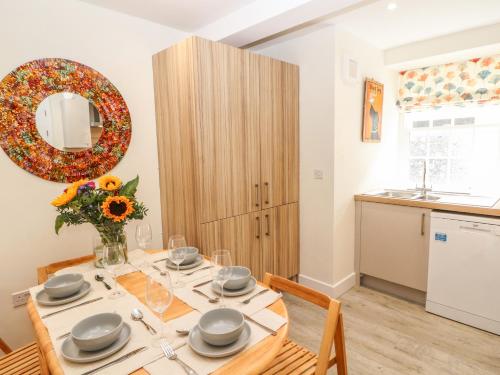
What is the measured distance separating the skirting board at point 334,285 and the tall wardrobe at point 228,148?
280 mm

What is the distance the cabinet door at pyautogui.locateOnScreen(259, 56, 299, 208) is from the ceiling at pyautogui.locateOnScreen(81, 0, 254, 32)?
1.52 ft

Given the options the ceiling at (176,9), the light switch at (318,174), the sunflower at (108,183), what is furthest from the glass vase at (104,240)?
the light switch at (318,174)

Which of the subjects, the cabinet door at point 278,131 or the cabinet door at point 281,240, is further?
the cabinet door at point 281,240

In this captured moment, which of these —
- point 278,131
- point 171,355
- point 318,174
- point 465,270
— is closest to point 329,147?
point 318,174

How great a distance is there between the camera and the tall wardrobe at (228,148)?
82.4 inches

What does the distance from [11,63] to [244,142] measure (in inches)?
61.4

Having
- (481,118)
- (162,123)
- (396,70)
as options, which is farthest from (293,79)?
(481,118)

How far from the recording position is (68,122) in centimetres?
202

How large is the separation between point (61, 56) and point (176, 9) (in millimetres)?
872

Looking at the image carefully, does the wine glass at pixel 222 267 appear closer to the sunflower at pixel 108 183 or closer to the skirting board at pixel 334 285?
the sunflower at pixel 108 183

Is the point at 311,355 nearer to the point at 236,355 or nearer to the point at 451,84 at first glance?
the point at 236,355

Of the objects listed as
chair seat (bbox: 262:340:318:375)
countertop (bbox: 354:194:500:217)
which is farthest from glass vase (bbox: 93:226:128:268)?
countertop (bbox: 354:194:500:217)

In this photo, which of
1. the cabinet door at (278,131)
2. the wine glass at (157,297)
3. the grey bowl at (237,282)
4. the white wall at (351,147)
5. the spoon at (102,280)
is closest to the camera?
the wine glass at (157,297)

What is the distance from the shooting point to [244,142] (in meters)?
2.35
